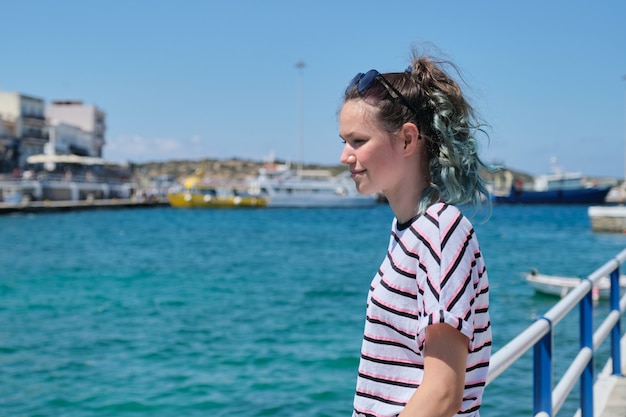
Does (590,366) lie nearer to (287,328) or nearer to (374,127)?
(374,127)

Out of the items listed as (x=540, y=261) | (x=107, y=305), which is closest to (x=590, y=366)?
(x=107, y=305)

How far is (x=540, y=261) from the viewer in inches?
976

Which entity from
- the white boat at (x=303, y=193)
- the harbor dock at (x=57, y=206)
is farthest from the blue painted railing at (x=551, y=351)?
the white boat at (x=303, y=193)

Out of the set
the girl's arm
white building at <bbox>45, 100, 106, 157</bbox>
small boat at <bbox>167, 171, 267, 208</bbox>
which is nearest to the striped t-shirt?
the girl's arm

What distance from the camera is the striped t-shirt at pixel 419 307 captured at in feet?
4.25

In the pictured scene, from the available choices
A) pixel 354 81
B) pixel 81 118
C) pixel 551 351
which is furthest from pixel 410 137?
pixel 81 118

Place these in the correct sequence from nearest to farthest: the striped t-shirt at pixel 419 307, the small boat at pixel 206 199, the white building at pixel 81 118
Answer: the striped t-shirt at pixel 419 307 < the small boat at pixel 206 199 < the white building at pixel 81 118

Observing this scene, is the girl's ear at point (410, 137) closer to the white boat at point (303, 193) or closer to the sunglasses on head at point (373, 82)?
the sunglasses on head at point (373, 82)

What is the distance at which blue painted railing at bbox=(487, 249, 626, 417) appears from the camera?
2.15m

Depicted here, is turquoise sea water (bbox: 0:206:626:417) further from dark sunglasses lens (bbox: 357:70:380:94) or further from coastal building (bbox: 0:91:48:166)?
coastal building (bbox: 0:91:48:166)

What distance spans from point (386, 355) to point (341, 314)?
39.5 feet

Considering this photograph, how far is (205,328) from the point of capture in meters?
12.2

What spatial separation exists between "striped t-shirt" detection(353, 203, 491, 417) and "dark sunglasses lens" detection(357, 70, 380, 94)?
292mm

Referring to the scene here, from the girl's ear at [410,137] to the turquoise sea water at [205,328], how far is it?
19.4ft
